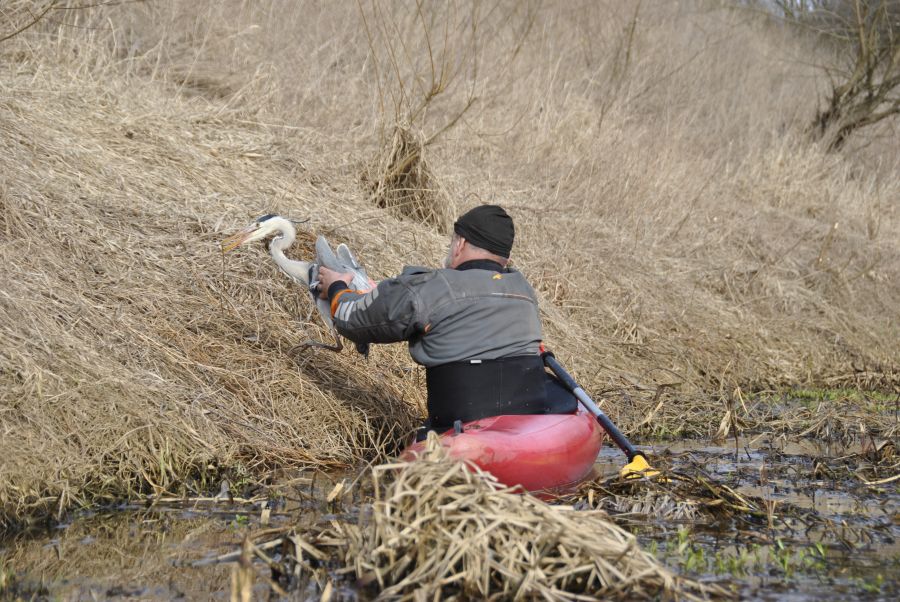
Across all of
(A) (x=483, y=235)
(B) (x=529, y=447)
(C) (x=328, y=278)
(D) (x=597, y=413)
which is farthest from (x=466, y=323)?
(D) (x=597, y=413)

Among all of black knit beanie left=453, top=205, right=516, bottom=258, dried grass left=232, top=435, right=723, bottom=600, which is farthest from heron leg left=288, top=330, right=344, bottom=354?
dried grass left=232, top=435, right=723, bottom=600

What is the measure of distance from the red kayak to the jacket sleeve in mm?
559

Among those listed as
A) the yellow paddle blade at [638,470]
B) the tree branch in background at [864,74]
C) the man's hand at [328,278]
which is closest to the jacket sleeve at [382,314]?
the man's hand at [328,278]

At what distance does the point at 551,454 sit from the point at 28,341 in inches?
111

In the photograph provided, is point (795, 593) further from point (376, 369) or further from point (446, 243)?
point (446, 243)

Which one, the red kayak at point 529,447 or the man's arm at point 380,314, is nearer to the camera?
the red kayak at point 529,447

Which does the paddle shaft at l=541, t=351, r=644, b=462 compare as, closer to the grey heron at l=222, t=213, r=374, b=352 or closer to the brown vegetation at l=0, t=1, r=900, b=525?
the grey heron at l=222, t=213, r=374, b=352

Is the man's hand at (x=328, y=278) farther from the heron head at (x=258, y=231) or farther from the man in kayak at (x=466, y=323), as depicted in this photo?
the heron head at (x=258, y=231)

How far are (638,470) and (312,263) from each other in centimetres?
209

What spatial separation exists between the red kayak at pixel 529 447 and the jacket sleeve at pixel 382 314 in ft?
1.83

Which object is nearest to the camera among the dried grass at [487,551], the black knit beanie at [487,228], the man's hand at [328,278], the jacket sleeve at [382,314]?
the dried grass at [487,551]

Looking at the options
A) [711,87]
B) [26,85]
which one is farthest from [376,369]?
[711,87]

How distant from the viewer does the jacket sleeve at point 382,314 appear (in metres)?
5.22

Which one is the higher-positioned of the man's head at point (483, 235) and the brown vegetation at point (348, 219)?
the man's head at point (483, 235)
